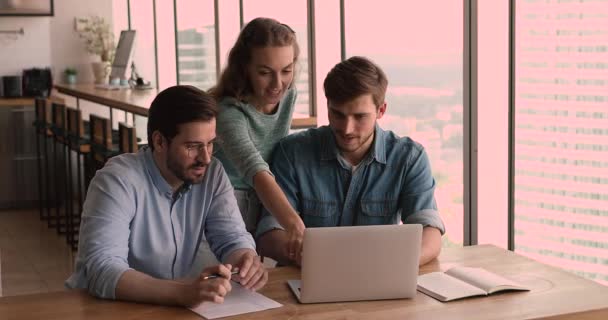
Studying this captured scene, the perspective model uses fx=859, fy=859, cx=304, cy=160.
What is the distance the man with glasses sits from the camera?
2.02 m

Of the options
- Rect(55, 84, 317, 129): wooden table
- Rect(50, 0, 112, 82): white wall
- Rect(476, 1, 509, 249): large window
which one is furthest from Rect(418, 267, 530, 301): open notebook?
Rect(50, 0, 112, 82): white wall

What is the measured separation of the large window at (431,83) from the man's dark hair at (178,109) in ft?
5.18

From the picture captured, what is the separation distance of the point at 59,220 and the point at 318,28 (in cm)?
291

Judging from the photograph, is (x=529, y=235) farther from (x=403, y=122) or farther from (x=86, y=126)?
(x=86, y=126)

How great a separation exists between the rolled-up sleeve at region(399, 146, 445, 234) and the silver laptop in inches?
17.3

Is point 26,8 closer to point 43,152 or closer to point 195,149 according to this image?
point 43,152

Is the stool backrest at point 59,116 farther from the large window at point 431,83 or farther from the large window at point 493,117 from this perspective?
the large window at point 493,117

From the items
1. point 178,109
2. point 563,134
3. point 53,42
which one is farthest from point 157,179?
point 53,42

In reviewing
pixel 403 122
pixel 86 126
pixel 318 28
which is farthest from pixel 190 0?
pixel 403 122

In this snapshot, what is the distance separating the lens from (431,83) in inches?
145

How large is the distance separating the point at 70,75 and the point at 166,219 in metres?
6.01

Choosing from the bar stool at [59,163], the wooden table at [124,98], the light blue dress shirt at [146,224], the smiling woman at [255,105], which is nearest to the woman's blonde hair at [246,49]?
the smiling woman at [255,105]

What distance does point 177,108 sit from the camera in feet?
7.12

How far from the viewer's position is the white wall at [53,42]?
25.2ft
